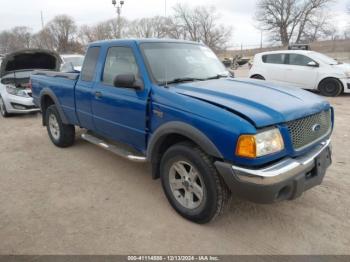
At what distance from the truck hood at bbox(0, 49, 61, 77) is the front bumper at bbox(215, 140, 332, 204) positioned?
8021 mm

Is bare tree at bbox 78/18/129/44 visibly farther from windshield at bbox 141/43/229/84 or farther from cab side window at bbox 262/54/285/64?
windshield at bbox 141/43/229/84

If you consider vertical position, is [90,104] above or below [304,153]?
above

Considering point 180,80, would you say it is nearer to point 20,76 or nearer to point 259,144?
point 259,144

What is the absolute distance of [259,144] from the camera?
8.41ft

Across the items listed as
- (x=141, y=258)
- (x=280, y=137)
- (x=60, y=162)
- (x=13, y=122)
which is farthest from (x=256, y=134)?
(x=13, y=122)

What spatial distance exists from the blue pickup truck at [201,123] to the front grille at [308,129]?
0.01 m

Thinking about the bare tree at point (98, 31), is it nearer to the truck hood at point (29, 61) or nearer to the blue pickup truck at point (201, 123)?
the truck hood at point (29, 61)

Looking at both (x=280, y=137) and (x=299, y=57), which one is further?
(x=299, y=57)

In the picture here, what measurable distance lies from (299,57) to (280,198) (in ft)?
30.6

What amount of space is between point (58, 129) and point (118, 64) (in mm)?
2362

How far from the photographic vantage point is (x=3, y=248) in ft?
9.52

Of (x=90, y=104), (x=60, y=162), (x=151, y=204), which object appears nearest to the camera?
(x=151, y=204)

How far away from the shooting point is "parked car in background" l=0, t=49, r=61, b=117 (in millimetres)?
8484

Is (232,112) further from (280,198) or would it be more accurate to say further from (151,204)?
(151,204)
